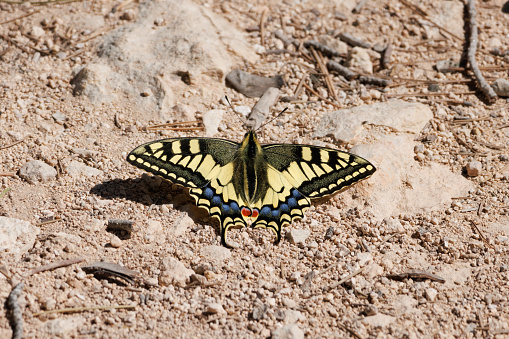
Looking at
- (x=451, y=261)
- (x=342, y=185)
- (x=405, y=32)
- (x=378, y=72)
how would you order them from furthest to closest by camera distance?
(x=405, y=32), (x=378, y=72), (x=342, y=185), (x=451, y=261)

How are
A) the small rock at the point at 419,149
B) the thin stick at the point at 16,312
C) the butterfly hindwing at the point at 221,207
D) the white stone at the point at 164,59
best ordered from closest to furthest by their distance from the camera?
the thin stick at the point at 16,312 → the butterfly hindwing at the point at 221,207 → the small rock at the point at 419,149 → the white stone at the point at 164,59

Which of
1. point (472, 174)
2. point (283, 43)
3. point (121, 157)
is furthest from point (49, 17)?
point (472, 174)

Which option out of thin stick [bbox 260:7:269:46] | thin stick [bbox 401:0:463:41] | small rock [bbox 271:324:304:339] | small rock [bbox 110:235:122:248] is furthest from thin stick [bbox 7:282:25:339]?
thin stick [bbox 401:0:463:41]

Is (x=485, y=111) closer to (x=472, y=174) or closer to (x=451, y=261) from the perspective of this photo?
(x=472, y=174)

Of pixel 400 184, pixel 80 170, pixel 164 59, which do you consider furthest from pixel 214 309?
pixel 164 59

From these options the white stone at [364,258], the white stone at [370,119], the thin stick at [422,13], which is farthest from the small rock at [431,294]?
the thin stick at [422,13]

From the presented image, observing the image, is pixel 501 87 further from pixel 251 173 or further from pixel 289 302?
pixel 289 302

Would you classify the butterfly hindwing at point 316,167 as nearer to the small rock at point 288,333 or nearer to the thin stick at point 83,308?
the small rock at point 288,333
